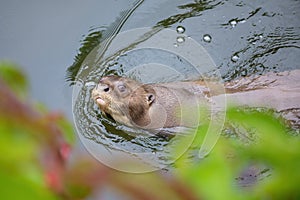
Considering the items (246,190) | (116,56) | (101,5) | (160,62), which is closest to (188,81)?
(160,62)

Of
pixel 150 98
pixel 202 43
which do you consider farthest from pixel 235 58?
pixel 150 98

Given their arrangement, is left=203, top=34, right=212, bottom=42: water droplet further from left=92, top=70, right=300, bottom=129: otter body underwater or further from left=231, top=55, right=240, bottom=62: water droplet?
→ left=92, top=70, right=300, bottom=129: otter body underwater

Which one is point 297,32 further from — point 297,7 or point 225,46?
point 225,46

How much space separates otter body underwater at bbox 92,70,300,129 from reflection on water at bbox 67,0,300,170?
8 cm

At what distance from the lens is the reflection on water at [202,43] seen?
9.78ft

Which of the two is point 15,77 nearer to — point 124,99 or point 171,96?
point 124,99

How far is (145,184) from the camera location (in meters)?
0.28

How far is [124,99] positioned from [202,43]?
0.63 metres

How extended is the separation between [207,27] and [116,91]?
718 millimetres

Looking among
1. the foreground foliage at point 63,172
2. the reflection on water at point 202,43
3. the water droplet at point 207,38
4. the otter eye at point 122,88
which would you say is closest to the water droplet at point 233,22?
the reflection on water at point 202,43

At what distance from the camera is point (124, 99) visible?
2824 mm

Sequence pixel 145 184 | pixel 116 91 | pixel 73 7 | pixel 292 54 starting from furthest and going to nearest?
pixel 73 7 → pixel 292 54 → pixel 116 91 → pixel 145 184

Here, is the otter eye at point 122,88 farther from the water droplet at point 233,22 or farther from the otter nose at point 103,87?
the water droplet at point 233,22

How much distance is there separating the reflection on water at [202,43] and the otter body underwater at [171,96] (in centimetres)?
8
